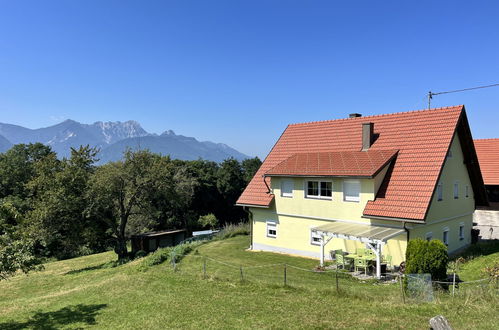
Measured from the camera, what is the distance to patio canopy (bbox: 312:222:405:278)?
15086 mm

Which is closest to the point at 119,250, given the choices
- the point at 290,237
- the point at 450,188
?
the point at 290,237

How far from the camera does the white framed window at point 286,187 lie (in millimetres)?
21312

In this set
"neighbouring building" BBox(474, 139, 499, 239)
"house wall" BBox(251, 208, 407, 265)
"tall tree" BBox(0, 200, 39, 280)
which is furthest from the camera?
"neighbouring building" BBox(474, 139, 499, 239)

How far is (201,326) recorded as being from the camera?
9.06 metres

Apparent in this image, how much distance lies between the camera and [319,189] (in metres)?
20.0

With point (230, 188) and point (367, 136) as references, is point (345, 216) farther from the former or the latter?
point (230, 188)

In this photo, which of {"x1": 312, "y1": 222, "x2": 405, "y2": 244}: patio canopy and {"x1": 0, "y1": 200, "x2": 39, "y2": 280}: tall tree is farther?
{"x1": 312, "y1": 222, "x2": 405, "y2": 244}: patio canopy

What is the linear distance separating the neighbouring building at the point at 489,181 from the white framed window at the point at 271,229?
711 inches

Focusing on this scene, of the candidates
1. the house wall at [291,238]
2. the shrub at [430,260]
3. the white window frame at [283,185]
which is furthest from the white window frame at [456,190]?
the shrub at [430,260]

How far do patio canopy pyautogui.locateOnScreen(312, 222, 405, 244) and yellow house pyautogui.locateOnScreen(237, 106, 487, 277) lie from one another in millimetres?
48

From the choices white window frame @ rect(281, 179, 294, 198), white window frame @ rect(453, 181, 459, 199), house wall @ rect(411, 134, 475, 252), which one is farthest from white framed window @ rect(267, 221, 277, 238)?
white window frame @ rect(453, 181, 459, 199)

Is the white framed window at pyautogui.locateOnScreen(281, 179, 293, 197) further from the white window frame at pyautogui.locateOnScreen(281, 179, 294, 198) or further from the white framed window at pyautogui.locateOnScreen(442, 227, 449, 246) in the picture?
the white framed window at pyautogui.locateOnScreen(442, 227, 449, 246)

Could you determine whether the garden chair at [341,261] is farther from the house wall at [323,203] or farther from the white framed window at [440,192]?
the white framed window at [440,192]

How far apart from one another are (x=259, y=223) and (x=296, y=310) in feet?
43.7
